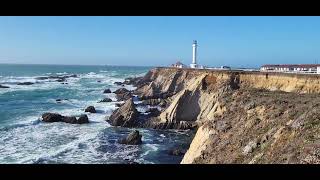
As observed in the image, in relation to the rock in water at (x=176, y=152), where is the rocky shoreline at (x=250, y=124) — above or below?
above

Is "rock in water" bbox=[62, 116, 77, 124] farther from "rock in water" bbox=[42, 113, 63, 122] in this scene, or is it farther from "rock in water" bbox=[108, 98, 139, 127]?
"rock in water" bbox=[108, 98, 139, 127]

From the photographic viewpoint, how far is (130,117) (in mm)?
29688

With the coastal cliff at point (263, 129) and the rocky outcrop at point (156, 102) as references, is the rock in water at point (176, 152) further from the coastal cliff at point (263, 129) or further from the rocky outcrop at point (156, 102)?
the rocky outcrop at point (156, 102)

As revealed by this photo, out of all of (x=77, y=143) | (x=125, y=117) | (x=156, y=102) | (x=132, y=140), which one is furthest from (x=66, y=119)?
(x=156, y=102)

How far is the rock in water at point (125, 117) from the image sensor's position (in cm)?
2914

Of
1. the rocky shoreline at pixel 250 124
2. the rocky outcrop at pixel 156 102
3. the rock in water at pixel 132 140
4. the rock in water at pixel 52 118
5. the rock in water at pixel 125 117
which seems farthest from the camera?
the rocky outcrop at pixel 156 102

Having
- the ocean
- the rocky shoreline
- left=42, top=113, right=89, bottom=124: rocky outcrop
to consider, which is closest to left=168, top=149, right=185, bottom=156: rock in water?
the rocky shoreline

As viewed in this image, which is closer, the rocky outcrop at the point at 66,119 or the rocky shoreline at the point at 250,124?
the rocky shoreline at the point at 250,124

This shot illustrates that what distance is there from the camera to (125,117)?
98.0 feet

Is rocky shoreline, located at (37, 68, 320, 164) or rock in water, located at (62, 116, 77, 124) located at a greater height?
rocky shoreline, located at (37, 68, 320, 164)

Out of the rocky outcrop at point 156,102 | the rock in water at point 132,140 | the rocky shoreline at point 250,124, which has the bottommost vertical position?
the rock in water at point 132,140

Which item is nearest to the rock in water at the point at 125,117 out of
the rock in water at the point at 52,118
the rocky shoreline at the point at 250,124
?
the rocky shoreline at the point at 250,124

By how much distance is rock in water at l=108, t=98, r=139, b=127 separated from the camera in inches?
1147

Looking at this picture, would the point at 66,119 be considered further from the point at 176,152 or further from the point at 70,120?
the point at 176,152
